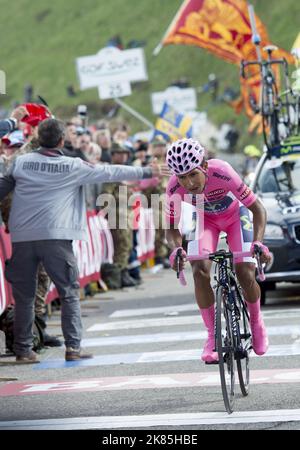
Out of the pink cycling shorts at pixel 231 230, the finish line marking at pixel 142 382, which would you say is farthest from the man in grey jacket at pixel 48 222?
the pink cycling shorts at pixel 231 230

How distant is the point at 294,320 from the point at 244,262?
4360mm

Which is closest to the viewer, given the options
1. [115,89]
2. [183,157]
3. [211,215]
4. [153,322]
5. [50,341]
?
[183,157]

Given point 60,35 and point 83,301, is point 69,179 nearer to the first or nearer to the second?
point 83,301

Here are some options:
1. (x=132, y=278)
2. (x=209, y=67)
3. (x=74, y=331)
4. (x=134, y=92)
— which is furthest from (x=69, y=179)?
(x=134, y=92)

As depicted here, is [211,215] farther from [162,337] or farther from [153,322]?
[153,322]

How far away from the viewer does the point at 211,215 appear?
956 cm

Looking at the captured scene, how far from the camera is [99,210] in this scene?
749 inches

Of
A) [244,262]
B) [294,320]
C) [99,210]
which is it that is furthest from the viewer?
[99,210]

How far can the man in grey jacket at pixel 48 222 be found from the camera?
1170 cm

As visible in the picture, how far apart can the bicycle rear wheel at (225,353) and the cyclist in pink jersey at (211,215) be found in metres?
0.34

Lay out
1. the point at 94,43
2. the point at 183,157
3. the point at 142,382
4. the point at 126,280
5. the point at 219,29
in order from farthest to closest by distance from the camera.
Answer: the point at 94,43
the point at 219,29
the point at 126,280
the point at 142,382
the point at 183,157

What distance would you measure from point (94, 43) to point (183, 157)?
138 meters

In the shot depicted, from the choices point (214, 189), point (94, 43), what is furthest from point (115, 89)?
point (94, 43)

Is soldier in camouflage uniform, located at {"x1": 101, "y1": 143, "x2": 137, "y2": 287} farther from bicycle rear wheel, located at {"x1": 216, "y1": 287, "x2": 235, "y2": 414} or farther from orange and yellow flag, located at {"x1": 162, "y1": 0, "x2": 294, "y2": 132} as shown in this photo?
bicycle rear wheel, located at {"x1": 216, "y1": 287, "x2": 235, "y2": 414}
